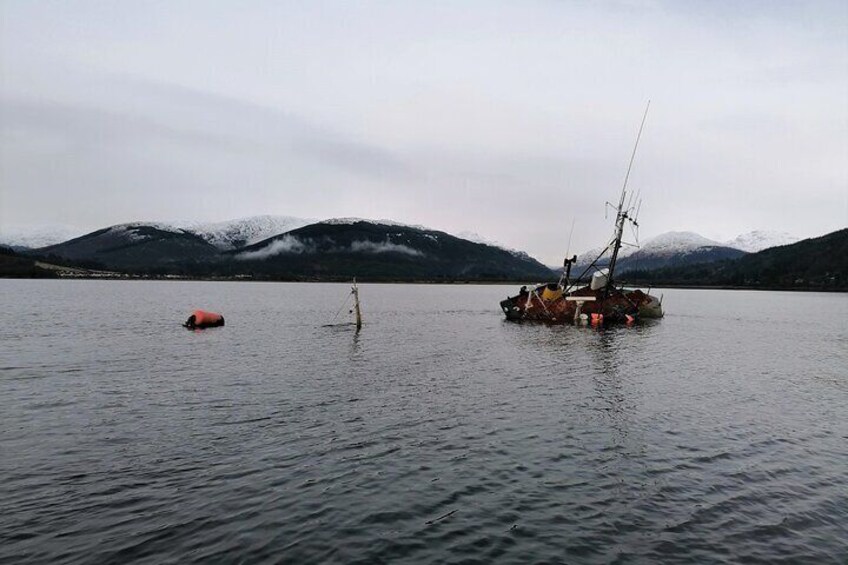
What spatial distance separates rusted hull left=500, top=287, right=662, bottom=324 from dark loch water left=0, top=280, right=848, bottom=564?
3654 centimetres

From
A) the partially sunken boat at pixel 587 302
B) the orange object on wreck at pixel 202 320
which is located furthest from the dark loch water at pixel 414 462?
the partially sunken boat at pixel 587 302

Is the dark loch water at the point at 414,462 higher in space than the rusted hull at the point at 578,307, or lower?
lower

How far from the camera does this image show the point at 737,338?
61688mm

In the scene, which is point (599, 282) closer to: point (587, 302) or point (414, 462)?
point (587, 302)

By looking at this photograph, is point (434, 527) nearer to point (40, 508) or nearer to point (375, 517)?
point (375, 517)

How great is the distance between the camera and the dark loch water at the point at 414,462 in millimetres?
11773

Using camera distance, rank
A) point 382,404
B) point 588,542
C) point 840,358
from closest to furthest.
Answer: point 588,542 → point 382,404 → point 840,358

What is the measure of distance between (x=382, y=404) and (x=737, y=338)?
182ft

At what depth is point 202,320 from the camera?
61.0 metres

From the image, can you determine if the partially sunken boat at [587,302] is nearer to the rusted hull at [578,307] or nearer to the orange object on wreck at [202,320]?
the rusted hull at [578,307]

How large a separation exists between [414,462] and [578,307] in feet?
204

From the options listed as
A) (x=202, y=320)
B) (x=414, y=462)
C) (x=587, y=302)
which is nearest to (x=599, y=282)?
(x=587, y=302)

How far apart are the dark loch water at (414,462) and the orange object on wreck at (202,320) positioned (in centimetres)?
2186

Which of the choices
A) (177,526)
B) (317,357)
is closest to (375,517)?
(177,526)
